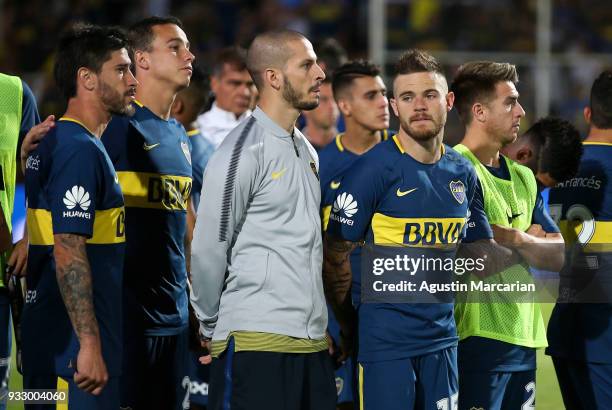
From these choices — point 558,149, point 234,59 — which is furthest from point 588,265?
point 234,59

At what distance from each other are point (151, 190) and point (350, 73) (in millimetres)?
2577

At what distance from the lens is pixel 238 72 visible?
8.16 metres

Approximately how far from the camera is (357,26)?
16.5m

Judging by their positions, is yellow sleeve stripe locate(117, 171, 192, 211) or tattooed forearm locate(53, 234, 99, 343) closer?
tattooed forearm locate(53, 234, 99, 343)

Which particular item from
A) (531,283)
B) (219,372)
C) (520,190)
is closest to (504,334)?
(531,283)

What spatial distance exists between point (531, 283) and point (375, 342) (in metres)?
0.96

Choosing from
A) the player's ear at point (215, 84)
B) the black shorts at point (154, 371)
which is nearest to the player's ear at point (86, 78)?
the black shorts at point (154, 371)

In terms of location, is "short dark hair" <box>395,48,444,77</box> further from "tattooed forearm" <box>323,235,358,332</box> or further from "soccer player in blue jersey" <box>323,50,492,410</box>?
"tattooed forearm" <box>323,235,358,332</box>

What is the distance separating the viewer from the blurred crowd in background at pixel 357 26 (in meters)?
14.5

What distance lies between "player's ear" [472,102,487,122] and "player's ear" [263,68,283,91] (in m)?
1.31

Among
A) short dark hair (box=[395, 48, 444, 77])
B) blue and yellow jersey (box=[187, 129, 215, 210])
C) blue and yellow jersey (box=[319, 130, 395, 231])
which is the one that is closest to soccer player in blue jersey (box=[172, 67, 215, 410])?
blue and yellow jersey (box=[187, 129, 215, 210])

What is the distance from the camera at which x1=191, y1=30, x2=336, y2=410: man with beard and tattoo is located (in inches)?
159

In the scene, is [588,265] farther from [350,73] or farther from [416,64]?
[350,73]

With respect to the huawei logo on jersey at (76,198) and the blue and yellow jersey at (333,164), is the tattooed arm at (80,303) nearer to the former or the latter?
the huawei logo on jersey at (76,198)
